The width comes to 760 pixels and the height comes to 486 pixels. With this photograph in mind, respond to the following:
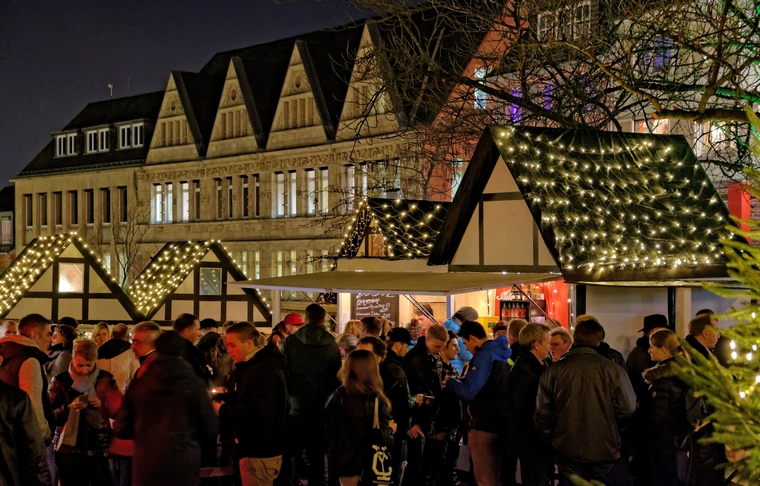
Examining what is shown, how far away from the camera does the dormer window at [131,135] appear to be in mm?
48281

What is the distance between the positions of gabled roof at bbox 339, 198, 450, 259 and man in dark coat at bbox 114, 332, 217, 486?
11902 millimetres

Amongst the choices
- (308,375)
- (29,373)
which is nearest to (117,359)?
(29,373)

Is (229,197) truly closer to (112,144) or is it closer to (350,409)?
(112,144)

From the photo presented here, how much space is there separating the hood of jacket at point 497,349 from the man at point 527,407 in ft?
1.35

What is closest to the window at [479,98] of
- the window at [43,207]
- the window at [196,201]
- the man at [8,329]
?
the man at [8,329]

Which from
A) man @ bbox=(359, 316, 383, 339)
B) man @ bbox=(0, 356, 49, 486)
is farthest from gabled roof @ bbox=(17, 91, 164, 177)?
man @ bbox=(0, 356, 49, 486)

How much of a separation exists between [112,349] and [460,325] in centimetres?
433

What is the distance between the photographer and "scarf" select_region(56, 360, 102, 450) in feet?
26.5

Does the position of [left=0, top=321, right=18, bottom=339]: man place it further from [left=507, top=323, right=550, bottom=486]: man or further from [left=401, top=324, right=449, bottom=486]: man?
[left=507, top=323, right=550, bottom=486]: man

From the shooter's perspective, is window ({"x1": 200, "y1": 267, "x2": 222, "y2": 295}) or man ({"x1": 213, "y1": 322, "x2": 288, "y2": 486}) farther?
window ({"x1": 200, "y1": 267, "x2": 222, "y2": 295})

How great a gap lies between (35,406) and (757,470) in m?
6.21

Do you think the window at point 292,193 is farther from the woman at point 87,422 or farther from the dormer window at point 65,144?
the woman at point 87,422

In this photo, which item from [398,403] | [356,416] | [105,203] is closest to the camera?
[356,416]

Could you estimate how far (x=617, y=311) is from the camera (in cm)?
1248
